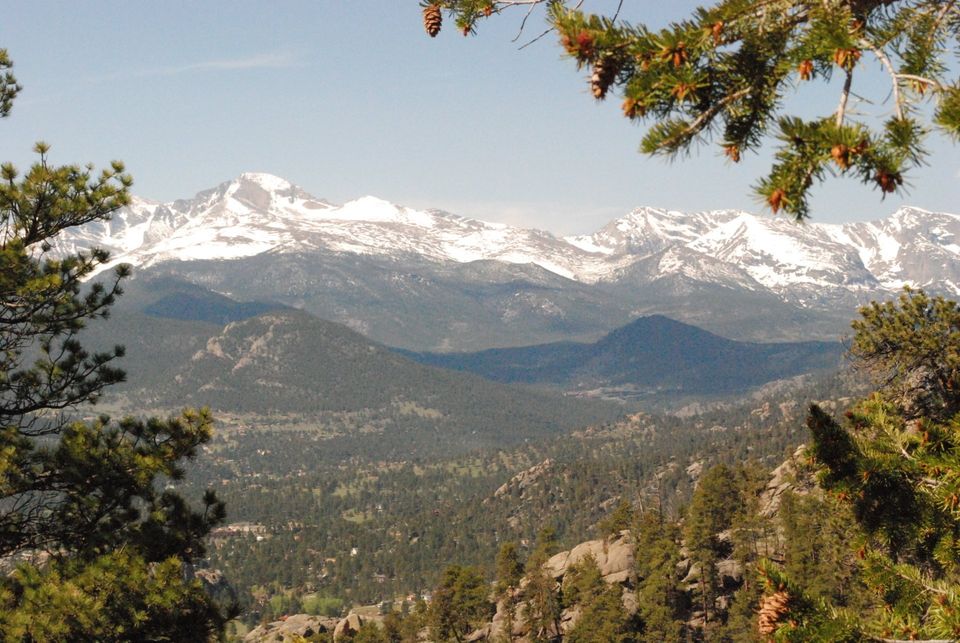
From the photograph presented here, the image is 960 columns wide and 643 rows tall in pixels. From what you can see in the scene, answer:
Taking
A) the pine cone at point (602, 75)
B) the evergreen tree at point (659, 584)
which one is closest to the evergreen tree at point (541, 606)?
the evergreen tree at point (659, 584)

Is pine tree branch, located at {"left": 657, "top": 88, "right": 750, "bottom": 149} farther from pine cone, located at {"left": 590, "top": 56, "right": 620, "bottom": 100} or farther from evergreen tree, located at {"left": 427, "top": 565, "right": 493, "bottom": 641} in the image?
evergreen tree, located at {"left": 427, "top": 565, "right": 493, "bottom": 641}

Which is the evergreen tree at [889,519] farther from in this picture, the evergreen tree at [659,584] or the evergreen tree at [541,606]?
the evergreen tree at [541,606]

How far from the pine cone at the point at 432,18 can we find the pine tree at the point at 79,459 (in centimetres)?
1530

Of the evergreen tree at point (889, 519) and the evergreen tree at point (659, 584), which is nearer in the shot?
the evergreen tree at point (889, 519)

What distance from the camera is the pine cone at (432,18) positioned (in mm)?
10422

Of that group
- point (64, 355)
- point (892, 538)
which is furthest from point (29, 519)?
point (892, 538)

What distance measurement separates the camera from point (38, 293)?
22141 millimetres

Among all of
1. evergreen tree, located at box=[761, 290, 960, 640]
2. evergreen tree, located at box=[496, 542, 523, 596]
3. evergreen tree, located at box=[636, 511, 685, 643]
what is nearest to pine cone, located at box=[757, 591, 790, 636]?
evergreen tree, located at box=[761, 290, 960, 640]

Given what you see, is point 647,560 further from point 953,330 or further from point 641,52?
point 641,52

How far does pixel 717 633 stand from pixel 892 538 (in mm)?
78173

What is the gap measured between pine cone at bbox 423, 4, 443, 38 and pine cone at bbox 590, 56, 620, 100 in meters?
2.99

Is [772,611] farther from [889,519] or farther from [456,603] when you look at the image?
[456,603]

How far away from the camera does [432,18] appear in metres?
10.4

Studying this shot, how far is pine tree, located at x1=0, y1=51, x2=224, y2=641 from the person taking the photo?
787 inches
